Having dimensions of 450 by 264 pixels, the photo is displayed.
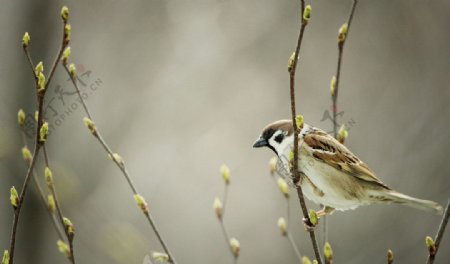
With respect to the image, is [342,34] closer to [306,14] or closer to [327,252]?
[306,14]

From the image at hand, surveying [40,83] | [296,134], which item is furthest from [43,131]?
[296,134]

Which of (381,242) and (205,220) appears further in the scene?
(205,220)

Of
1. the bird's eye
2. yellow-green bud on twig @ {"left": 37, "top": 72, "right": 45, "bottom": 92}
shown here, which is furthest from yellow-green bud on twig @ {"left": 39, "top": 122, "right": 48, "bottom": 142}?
the bird's eye

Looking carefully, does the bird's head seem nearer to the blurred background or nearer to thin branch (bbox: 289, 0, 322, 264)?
thin branch (bbox: 289, 0, 322, 264)

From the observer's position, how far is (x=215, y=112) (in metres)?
4.01

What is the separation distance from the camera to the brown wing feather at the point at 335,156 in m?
1.48

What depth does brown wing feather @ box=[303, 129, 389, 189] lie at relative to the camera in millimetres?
1476

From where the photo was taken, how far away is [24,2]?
279cm

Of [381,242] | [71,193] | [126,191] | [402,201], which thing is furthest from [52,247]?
[402,201]

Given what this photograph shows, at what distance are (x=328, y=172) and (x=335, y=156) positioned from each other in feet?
0.20

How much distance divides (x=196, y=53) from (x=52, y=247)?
4.64ft

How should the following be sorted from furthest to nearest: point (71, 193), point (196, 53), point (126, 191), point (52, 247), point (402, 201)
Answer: point (126, 191), point (196, 53), point (52, 247), point (71, 193), point (402, 201)

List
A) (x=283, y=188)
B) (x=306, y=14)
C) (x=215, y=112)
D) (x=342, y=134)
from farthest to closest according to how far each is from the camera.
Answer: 1. (x=215, y=112)
2. (x=283, y=188)
3. (x=342, y=134)
4. (x=306, y=14)

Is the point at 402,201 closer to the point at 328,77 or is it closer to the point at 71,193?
the point at 71,193
